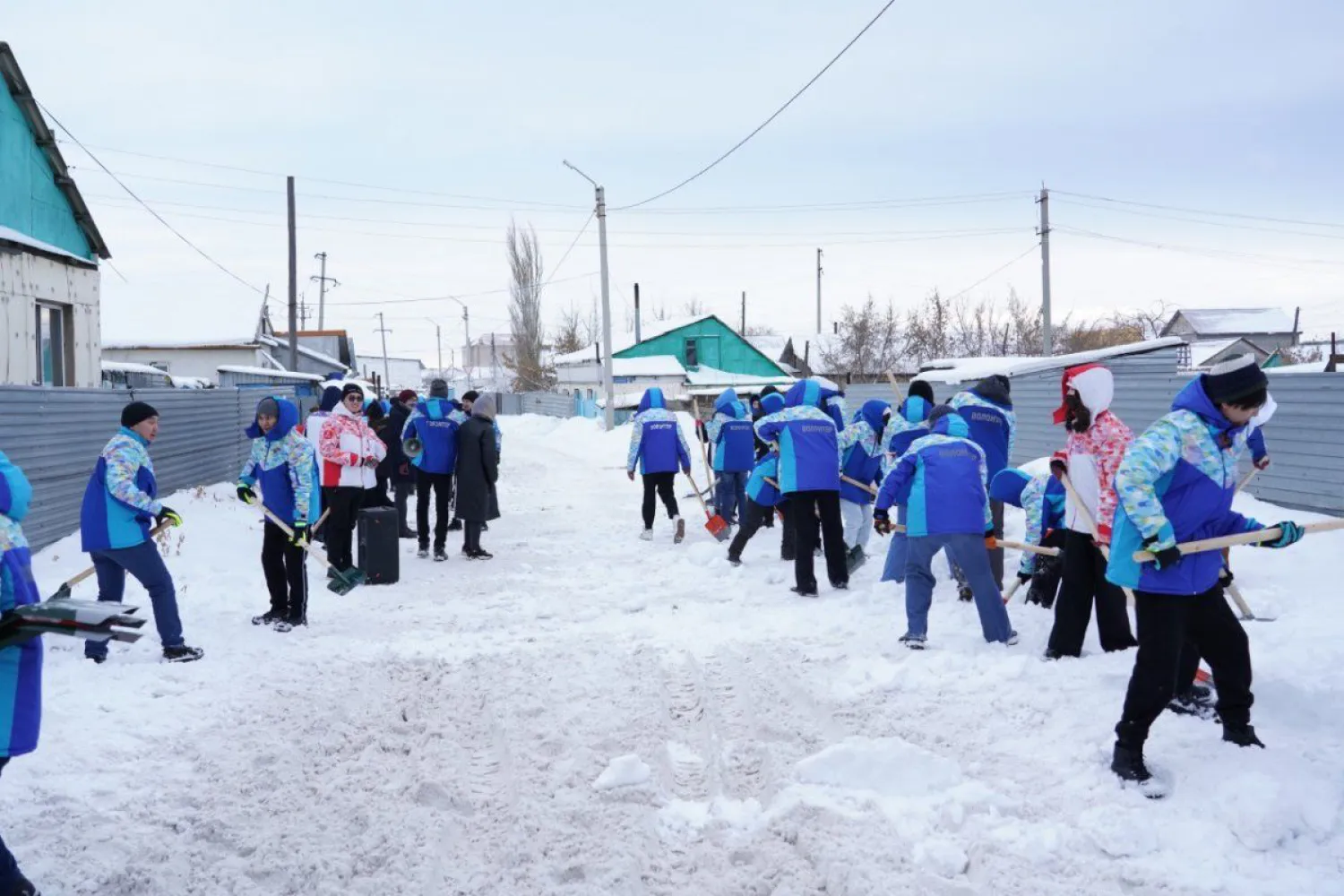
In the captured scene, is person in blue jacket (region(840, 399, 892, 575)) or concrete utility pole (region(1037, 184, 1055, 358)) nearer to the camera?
person in blue jacket (region(840, 399, 892, 575))

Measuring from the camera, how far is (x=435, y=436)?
1128 cm

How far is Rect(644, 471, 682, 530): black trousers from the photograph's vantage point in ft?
40.1

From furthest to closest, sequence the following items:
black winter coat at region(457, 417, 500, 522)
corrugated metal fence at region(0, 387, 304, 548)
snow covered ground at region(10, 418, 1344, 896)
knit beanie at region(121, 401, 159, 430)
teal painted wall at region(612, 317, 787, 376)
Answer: teal painted wall at region(612, 317, 787, 376) → black winter coat at region(457, 417, 500, 522) → corrugated metal fence at region(0, 387, 304, 548) → knit beanie at region(121, 401, 159, 430) → snow covered ground at region(10, 418, 1344, 896)

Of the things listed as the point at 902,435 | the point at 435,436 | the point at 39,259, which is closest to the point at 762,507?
the point at 902,435

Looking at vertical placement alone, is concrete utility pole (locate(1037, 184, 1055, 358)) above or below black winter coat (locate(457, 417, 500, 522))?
above

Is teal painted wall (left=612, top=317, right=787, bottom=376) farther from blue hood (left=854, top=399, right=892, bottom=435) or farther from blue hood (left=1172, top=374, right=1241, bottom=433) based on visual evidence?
blue hood (left=1172, top=374, right=1241, bottom=433)

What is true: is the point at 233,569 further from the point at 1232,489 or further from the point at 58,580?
the point at 1232,489

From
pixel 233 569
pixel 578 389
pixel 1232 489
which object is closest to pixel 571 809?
pixel 1232 489

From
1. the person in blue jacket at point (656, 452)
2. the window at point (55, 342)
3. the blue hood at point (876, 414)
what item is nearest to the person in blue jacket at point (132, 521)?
the blue hood at point (876, 414)

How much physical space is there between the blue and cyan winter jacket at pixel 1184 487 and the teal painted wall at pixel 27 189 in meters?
18.6

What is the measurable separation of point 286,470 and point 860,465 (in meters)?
5.36

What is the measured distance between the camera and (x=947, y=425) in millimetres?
6973

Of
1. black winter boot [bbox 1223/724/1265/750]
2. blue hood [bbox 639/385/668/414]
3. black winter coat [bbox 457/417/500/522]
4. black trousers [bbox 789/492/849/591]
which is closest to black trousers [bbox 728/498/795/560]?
black trousers [bbox 789/492/849/591]

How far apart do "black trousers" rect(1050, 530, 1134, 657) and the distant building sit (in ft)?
46.8
